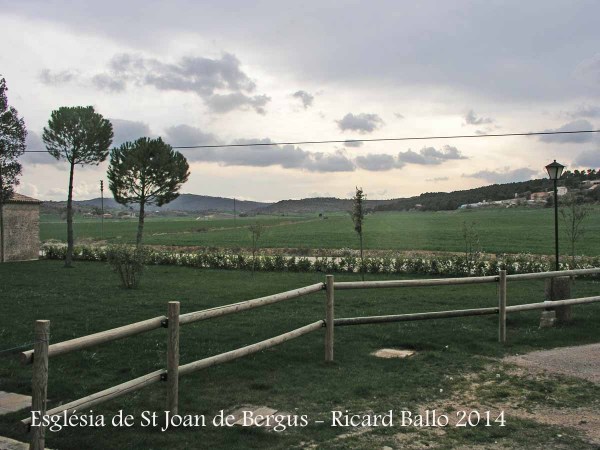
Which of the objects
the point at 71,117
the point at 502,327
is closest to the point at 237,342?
the point at 502,327

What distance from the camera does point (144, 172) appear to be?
3400 cm

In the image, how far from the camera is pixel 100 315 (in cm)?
1041

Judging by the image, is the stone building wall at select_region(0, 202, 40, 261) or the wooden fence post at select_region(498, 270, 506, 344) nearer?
the wooden fence post at select_region(498, 270, 506, 344)

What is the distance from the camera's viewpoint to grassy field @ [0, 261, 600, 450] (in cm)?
407

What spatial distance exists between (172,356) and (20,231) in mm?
29449

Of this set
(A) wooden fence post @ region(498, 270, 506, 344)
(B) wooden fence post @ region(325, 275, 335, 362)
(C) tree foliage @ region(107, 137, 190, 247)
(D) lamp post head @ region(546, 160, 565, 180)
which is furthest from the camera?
(C) tree foliage @ region(107, 137, 190, 247)

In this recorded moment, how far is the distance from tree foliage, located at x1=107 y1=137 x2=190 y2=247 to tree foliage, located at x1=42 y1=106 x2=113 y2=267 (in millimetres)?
6182

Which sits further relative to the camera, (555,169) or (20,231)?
(20,231)

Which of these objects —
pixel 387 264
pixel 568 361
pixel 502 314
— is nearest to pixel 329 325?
pixel 502 314

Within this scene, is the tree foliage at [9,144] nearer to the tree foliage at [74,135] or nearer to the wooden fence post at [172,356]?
the tree foliage at [74,135]

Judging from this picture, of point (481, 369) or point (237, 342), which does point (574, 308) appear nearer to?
point (481, 369)

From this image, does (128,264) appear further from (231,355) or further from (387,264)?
(231,355)

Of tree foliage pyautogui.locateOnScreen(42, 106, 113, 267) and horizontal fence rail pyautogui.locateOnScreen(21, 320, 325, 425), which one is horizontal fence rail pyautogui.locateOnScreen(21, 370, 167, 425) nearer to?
horizontal fence rail pyautogui.locateOnScreen(21, 320, 325, 425)

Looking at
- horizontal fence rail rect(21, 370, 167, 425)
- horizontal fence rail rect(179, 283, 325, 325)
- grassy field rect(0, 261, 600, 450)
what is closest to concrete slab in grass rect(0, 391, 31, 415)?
grassy field rect(0, 261, 600, 450)
